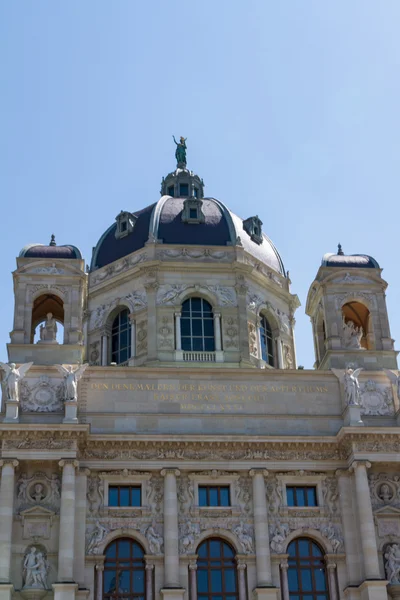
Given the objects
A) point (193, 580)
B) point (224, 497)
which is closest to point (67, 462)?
point (224, 497)

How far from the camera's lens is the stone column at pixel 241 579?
37.7 meters

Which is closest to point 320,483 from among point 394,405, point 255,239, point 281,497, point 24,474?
point 281,497

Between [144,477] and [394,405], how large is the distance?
398 inches

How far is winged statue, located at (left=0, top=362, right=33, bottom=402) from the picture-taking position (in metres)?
39.7

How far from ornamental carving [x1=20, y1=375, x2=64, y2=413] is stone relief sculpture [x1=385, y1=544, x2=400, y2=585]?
12846 millimetres

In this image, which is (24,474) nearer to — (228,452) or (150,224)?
(228,452)

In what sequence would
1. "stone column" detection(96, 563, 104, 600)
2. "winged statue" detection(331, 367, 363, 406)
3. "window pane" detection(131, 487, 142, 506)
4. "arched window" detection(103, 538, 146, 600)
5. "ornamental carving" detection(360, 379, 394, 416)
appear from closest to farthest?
"stone column" detection(96, 563, 104, 600), "arched window" detection(103, 538, 146, 600), "window pane" detection(131, 487, 142, 506), "winged statue" detection(331, 367, 363, 406), "ornamental carving" detection(360, 379, 394, 416)

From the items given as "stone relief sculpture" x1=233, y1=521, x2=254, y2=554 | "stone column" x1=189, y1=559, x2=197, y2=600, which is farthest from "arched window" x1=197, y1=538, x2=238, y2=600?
"stone relief sculpture" x1=233, y1=521, x2=254, y2=554

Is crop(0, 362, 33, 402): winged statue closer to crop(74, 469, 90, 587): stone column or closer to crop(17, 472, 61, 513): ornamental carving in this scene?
crop(17, 472, 61, 513): ornamental carving

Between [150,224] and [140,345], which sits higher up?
[150,224]

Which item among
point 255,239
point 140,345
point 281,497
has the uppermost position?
point 255,239

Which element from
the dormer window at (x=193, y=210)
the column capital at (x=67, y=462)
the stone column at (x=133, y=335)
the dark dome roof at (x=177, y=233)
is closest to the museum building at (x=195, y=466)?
the column capital at (x=67, y=462)

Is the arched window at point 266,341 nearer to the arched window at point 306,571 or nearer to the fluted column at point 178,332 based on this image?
the fluted column at point 178,332

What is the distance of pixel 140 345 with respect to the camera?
47.1m
